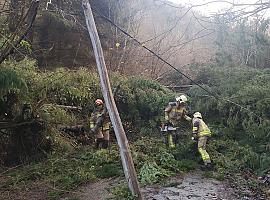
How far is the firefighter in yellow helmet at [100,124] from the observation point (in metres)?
10.1

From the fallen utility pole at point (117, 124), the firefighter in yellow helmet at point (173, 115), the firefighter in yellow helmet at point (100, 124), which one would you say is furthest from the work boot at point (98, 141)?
the fallen utility pole at point (117, 124)

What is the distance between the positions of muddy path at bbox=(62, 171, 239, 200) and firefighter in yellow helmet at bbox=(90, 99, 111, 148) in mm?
2354

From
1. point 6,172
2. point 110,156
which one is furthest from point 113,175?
point 6,172

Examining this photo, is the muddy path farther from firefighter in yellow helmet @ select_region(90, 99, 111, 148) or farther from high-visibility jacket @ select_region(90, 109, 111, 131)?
high-visibility jacket @ select_region(90, 109, 111, 131)

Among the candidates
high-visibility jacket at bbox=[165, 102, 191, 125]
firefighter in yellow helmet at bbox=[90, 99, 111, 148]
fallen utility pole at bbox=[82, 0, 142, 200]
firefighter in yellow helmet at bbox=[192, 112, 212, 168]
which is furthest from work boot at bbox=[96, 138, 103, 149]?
fallen utility pole at bbox=[82, 0, 142, 200]

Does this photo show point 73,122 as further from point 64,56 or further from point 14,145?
point 64,56

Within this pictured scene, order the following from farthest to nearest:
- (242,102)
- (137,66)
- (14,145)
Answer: (137,66), (242,102), (14,145)

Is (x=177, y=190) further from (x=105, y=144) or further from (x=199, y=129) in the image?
(x=105, y=144)

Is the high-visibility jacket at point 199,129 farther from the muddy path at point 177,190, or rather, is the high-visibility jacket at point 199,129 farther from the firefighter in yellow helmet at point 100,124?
the firefighter in yellow helmet at point 100,124

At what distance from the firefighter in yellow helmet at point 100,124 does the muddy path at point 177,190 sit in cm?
235

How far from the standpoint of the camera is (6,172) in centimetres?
878

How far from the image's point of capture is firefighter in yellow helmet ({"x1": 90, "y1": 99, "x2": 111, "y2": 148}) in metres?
10.1

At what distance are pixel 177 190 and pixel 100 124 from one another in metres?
3.44

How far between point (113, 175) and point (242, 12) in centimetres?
472
